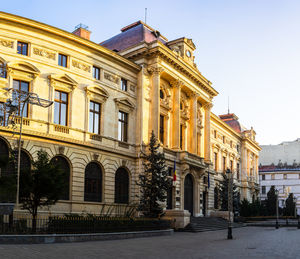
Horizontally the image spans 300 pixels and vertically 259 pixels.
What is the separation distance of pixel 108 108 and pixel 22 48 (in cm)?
958

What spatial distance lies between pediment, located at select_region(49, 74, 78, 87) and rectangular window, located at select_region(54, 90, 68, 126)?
3.27 feet

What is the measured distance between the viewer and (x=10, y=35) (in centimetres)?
3062

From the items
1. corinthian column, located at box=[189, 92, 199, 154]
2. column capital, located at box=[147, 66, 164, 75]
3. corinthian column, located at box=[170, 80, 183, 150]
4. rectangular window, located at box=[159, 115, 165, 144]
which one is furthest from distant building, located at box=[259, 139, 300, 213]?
column capital, located at box=[147, 66, 164, 75]

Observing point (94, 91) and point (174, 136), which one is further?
point (174, 136)

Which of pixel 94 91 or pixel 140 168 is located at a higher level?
pixel 94 91

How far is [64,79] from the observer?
3356cm

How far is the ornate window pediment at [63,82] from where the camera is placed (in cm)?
3255

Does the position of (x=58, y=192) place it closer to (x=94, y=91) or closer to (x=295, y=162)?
(x=94, y=91)

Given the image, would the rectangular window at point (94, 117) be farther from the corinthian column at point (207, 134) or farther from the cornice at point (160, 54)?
Answer: the corinthian column at point (207, 134)

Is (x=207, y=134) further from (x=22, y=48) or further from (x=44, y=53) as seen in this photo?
(x=22, y=48)

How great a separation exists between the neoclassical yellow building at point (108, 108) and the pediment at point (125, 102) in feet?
0.35

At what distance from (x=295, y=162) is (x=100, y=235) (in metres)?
99.3

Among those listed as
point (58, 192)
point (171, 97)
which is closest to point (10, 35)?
point (58, 192)

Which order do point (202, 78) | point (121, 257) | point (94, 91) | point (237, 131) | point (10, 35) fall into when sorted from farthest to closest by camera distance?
point (237, 131), point (202, 78), point (94, 91), point (10, 35), point (121, 257)
